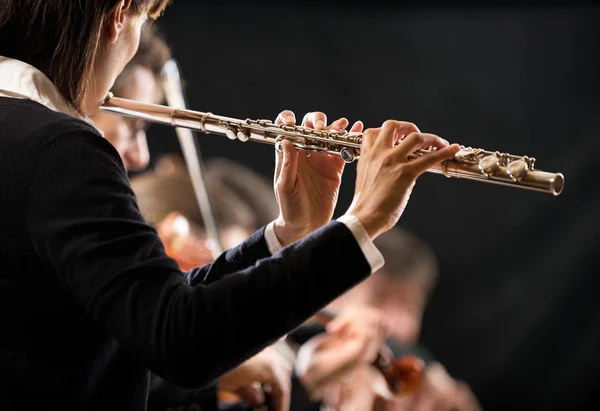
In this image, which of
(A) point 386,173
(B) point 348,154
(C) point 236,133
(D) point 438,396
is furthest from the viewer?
(D) point 438,396

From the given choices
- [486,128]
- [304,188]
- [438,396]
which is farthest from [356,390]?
[304,188]

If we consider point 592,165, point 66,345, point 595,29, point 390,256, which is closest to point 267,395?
point 390,256

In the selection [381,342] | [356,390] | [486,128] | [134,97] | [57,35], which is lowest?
[356,390]

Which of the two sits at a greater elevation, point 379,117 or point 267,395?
point 379,117

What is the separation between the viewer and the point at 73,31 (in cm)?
95

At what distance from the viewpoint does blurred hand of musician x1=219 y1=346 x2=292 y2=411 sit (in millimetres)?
1955

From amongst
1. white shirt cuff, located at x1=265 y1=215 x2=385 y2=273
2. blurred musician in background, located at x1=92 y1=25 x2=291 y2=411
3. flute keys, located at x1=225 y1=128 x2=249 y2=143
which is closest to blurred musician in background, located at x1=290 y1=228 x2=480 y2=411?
blurred musician in background, located at x1=92 y1=25 x2=291 y2=411

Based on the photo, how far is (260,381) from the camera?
198cm

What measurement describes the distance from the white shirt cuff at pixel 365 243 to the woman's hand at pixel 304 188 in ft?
1.06

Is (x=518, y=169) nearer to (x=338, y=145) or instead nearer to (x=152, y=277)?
(x=338, y=145)

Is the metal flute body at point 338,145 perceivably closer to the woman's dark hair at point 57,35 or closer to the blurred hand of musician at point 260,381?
the woman's dark hair at point 57,35

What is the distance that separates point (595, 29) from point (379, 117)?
33.8 inches

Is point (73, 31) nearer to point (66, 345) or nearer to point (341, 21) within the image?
point (66, 345)

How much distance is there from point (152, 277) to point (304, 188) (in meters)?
0.44
